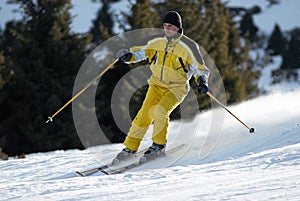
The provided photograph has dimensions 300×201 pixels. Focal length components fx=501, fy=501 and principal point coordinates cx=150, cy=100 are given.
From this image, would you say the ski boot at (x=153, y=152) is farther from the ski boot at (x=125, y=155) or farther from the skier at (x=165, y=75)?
the ski boot at (x=125, y=155)

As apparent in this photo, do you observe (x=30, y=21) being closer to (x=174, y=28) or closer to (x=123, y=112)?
(x=123, y=112)

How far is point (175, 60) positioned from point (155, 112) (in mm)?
712

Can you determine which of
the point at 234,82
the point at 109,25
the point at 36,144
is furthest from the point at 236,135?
the point at 109,25

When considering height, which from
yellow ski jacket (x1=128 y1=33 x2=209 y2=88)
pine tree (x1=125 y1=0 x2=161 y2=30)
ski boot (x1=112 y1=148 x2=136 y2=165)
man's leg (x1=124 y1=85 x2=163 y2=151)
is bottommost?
ski boot (x1=112 y1=148 x2=136 y2=165)

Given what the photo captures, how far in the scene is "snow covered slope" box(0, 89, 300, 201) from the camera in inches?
168

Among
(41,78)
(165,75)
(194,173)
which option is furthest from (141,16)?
(194,173)

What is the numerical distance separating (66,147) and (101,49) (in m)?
5.05

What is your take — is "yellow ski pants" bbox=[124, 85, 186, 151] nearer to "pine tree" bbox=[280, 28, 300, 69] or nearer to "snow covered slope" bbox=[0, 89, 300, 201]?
"snow covered slope" bbox=[0, 89, 300, 201]

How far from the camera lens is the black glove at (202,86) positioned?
627cm

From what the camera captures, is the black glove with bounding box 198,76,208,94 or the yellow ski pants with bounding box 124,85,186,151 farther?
the yellow ski pants with bounding box 124,85,186,151

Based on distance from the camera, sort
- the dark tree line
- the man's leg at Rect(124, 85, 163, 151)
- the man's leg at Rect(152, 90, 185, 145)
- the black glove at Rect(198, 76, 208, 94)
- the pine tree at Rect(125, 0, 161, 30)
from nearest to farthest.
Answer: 1. the black glove at Rect(198, 76, 208, 94)
2. the man's leg at Rect(152, 90, 185, 145)
3. the man's leg at Rect(124, 85, 163, 151)
4. the dark tree line
5. the pine tree at Rect(125, 0, 161, 30)

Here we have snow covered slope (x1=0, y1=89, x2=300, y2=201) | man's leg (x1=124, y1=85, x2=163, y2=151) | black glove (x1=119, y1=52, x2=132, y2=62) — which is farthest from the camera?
black glove (x1=119, y1=52, x2=132, y2=62)

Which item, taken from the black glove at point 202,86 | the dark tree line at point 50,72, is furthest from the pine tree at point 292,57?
the black glove at point 202,86

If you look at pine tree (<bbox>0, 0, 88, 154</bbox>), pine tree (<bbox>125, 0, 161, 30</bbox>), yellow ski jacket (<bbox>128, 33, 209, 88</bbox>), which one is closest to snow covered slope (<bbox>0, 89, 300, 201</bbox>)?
yellow ski jacket (<bbox>128, 33, 209, 88</bbox>)
